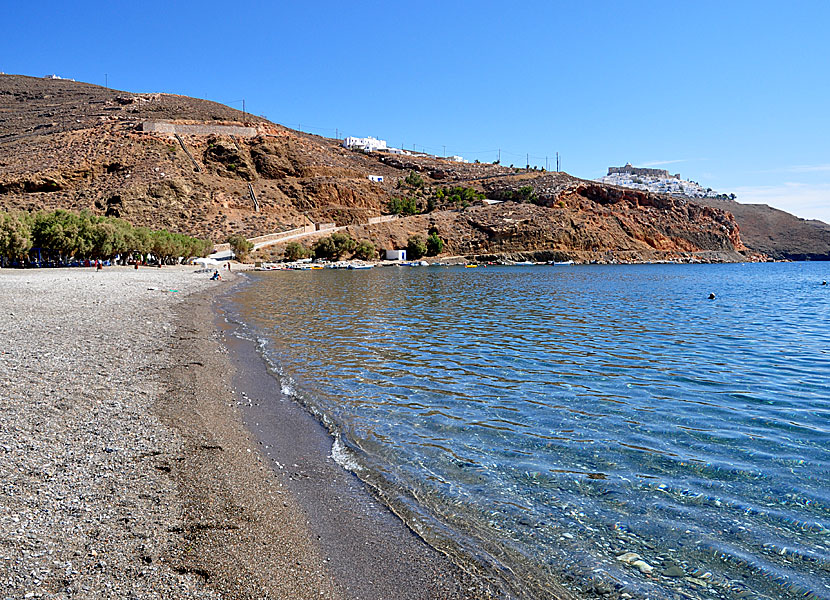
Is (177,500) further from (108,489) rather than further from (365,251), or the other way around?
(365,251)

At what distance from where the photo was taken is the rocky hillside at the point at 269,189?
89.2m

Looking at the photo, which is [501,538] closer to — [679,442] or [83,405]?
[679,442]

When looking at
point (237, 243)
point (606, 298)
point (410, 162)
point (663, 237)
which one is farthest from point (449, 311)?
point (410, 162)

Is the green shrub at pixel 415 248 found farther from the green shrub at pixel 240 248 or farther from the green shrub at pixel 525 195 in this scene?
the green shrub at pixel 525 195

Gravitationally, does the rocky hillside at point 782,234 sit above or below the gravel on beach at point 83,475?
above

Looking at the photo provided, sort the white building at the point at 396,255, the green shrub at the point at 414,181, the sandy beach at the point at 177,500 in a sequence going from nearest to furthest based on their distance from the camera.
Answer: the sandy beach at the point at 177,500, the white building at the point at 396,255, the green shrub at the point at 414,181

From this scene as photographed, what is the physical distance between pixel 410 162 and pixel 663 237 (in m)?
64.6

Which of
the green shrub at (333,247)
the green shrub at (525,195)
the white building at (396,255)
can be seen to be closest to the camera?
the green shrub at (333,247)

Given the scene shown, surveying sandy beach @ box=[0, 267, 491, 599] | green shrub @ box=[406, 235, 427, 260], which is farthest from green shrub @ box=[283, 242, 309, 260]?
sandy beach @ box=[0, 267, 491, 599]

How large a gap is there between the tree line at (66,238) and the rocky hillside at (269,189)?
27.3 meters

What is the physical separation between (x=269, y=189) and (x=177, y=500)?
104 metres

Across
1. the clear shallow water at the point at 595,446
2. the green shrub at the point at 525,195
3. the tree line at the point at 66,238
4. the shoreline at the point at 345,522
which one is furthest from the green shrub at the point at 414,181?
the shoreline at the point at 345,522

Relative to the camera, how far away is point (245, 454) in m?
7.41

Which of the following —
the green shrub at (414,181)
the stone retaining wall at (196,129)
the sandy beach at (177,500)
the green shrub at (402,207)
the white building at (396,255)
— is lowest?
the sandy beach at (177,500)
